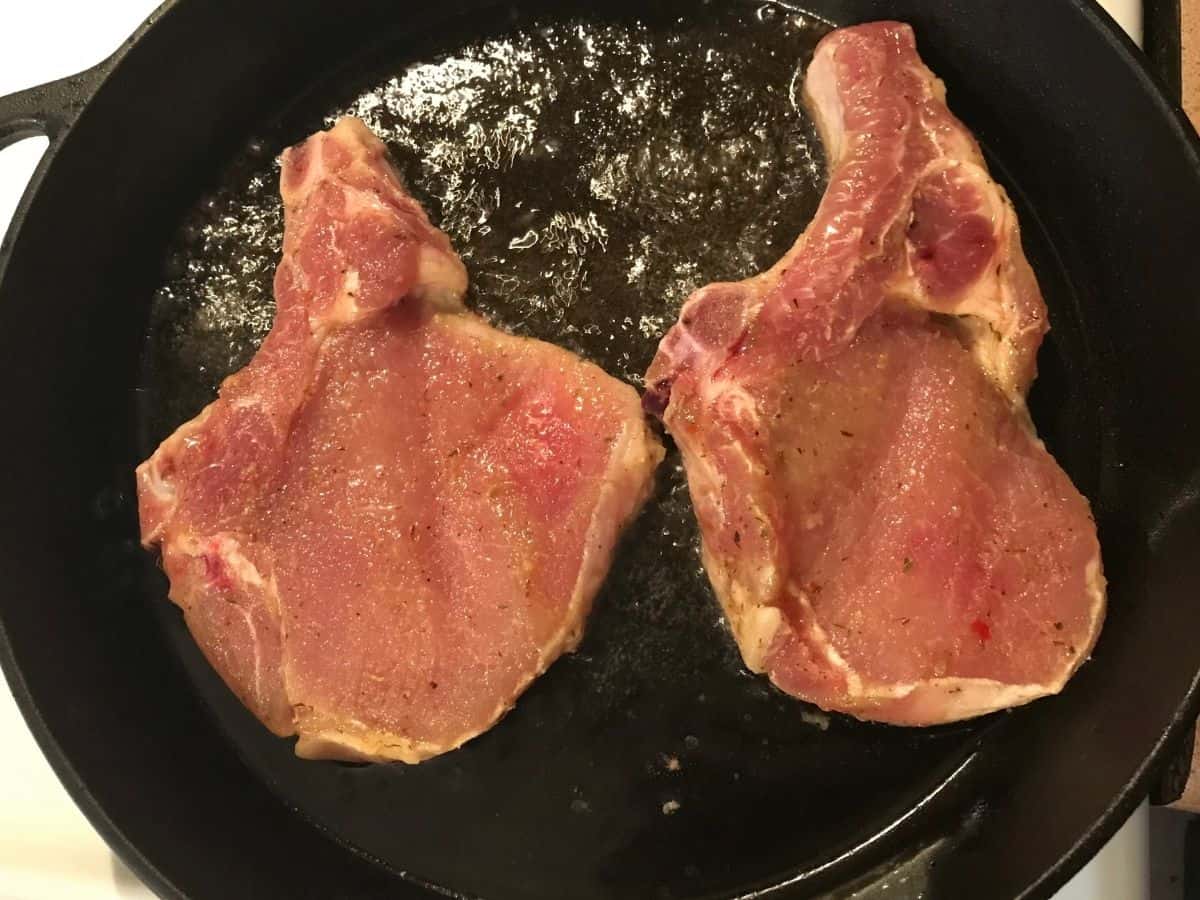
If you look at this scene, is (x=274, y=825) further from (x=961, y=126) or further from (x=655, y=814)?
(x=961, y=126)

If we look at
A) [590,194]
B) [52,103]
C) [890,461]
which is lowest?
[890,461]

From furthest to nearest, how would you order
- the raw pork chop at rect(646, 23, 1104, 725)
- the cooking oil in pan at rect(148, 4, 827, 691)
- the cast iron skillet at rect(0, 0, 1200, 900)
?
the cooking oil in pan at rect(148, 4, 827, 691) → the cast iron skillet at rect(0, 0, 1200, 900) → the raw pork chop at rect(646, 23, 1104, 725)

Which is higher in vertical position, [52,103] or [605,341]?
[52,103]

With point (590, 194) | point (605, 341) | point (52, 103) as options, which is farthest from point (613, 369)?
point (52, 103)

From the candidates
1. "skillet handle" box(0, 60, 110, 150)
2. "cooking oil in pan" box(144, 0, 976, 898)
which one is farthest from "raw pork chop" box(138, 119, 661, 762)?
"skillet handle" box(0, 60, 110, 150)

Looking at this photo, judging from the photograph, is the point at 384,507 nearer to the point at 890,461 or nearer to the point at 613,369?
the point at 613,369

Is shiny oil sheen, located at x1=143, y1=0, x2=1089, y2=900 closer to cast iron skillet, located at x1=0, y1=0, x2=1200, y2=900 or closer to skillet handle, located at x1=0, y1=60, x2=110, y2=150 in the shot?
cast iron skillet, located at x1=0, y1=0, x2=1200, y2=900
